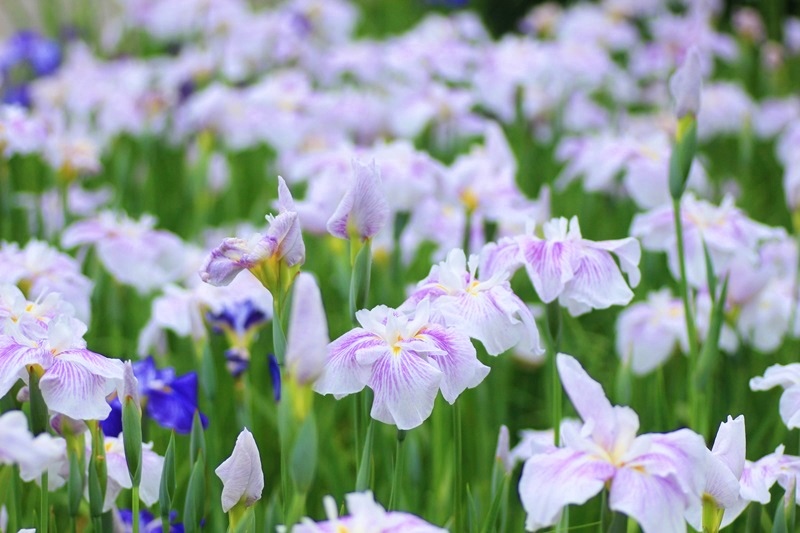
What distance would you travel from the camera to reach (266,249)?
43.1 inches

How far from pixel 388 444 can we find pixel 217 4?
2.67 meters

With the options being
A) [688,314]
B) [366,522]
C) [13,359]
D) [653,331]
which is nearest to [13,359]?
[13,359]

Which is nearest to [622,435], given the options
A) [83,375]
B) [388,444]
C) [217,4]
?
[83,375]

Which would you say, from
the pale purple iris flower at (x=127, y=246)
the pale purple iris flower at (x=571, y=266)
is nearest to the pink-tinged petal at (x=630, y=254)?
the pale purple iris flower at (x=571, y=266)

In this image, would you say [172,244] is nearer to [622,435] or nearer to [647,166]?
[647,166]

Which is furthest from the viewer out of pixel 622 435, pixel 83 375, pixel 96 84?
pixel 96 84

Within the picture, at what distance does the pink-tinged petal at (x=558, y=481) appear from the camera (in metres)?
0.88

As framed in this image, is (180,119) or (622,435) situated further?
(180,119)

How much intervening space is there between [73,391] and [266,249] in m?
0.25

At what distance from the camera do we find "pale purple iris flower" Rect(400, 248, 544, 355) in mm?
1111

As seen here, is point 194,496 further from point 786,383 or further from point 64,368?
point 786,383

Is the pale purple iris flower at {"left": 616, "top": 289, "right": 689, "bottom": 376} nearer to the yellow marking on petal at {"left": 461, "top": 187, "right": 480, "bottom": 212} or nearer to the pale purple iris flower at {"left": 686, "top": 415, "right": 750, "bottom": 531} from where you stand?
the yellow marking on petal at {"left": 461, "top": 187, "right": 480, "bottom": 212}

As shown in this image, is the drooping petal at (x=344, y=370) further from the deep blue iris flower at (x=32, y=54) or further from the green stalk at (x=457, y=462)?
the deep blue iris flower at (x=32, y=54)

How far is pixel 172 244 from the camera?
2.10m
